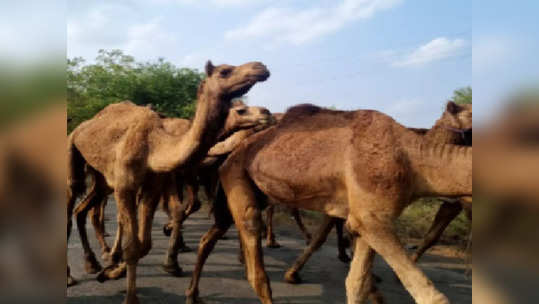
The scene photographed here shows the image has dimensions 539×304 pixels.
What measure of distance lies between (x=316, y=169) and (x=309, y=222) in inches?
490

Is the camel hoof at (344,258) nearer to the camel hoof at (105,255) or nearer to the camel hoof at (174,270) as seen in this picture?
the camel hoof at (174,270)

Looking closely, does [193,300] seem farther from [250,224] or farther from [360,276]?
[360,276]

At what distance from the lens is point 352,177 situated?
3.82m

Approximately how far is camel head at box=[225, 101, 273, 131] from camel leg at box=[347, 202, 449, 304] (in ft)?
4.79

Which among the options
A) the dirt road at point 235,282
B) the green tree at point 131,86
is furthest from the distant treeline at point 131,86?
the dirt road at point 235,282

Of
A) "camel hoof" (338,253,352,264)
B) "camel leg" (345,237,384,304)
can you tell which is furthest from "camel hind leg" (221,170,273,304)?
"camel hoof" (338,253,352,264)

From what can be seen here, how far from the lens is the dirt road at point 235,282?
5461 mm

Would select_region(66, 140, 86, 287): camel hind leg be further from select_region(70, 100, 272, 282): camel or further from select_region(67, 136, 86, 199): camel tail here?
select_region(70, 100, 272, 282): camel

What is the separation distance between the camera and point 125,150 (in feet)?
16.6

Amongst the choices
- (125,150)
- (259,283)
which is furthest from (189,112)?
(259,283)

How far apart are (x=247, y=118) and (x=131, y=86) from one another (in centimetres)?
1498

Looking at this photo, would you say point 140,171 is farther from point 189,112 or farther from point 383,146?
point 189,112

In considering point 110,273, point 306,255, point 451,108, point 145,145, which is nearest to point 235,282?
point 306,255

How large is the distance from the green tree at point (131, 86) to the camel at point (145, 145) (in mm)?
10714
